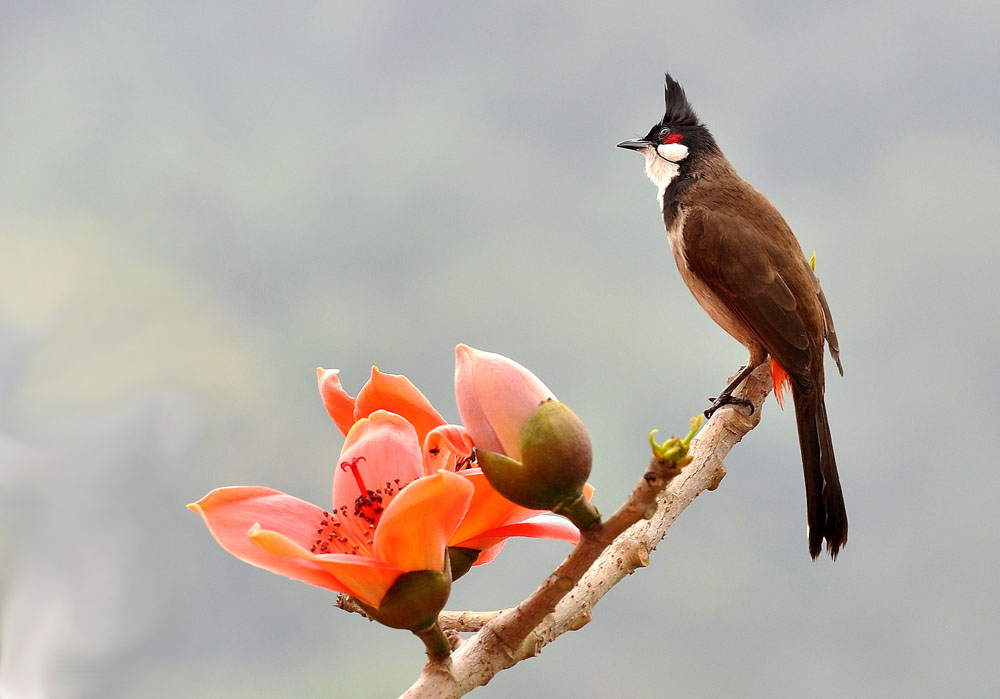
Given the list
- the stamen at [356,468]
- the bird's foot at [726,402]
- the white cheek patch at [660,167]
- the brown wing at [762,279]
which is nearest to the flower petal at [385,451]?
the stamen at [356,468]

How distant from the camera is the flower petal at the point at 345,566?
77 cm

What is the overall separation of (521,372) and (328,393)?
289 mm

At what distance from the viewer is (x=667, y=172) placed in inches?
101

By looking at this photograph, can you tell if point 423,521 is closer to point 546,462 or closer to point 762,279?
point 546,462

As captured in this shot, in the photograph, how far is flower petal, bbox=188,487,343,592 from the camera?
0.80m

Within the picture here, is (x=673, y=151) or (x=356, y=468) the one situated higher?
(x=673, y=151)

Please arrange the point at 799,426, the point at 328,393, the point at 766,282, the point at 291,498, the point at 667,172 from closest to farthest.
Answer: the point at 291,498, the point at 328,393, the point at 799,426, the point at 766,282, the point at 667,172

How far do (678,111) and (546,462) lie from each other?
203 centimetres

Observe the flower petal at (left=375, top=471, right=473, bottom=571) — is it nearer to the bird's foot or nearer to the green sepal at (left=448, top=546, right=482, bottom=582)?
the green sepal at (left=448, top=546, right=482, bottom=582)

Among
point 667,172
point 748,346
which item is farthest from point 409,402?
point 667,172

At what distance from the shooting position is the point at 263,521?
2.80 feet

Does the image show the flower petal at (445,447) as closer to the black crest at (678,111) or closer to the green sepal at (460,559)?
the green sepal at (460,559)

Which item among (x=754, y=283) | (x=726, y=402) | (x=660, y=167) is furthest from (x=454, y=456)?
(x=660, y=167)

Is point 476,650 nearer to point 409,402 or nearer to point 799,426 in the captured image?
point 409,402
